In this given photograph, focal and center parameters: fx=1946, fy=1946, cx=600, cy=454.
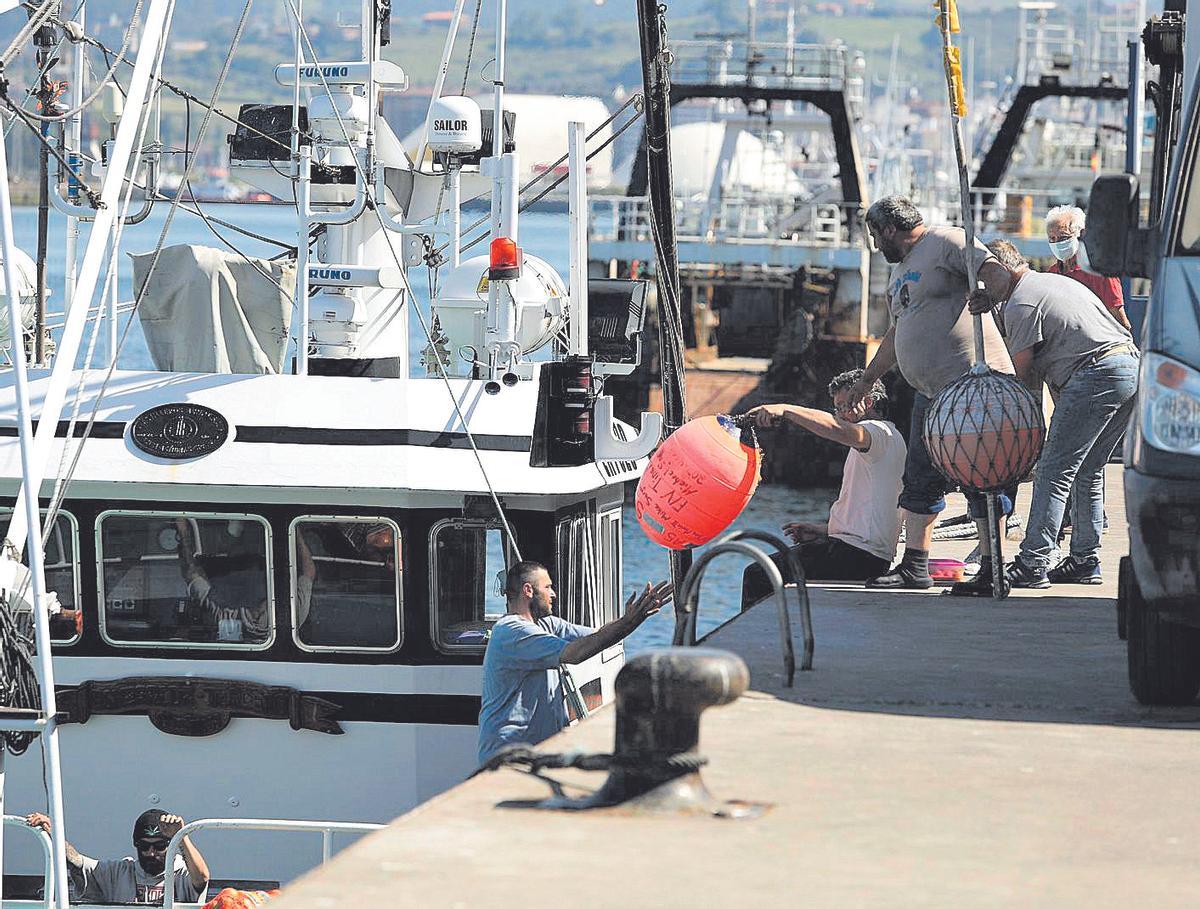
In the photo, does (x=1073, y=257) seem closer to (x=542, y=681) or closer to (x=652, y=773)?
(x=542, y=681)

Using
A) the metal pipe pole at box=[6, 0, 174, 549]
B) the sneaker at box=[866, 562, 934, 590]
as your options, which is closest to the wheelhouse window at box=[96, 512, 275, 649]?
the metal pipe pole at box=[6, 0, 174, 549]

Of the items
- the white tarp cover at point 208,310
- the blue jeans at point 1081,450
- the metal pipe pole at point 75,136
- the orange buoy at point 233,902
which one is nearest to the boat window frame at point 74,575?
the metal pipe pole at point 75,136

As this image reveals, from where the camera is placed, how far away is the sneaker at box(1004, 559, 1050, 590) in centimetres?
923

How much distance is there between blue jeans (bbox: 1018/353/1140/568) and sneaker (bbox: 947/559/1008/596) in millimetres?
299

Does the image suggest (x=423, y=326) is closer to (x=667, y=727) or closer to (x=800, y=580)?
A: (x=800, y=580)

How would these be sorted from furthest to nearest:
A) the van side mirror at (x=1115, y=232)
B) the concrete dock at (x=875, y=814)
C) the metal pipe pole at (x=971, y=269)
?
the metal pipe pole at (x=971, y=269) < the van side mirror at (x=1115, y=232) < the concrete dock at (x=875, y=814)

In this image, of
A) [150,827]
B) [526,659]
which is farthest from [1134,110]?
[150,827]

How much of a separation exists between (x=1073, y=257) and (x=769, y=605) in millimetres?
3708

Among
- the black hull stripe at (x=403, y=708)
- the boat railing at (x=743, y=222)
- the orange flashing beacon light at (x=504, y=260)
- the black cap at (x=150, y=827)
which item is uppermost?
the boat railing at (x=743, y=222)

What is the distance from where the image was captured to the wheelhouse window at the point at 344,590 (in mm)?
10297

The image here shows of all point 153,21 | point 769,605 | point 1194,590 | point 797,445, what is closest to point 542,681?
point 769,605

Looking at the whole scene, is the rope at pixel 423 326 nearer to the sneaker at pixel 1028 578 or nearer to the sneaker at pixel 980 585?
the sneaker at pixel 980 585

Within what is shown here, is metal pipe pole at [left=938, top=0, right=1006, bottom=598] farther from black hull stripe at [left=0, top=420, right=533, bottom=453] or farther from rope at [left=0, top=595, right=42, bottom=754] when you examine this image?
rope at [left=0, top=595, right=42, bottom=754]

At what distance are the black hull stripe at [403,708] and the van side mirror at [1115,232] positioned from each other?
472 cm
